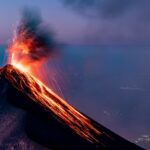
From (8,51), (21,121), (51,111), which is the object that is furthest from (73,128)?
(8,51)

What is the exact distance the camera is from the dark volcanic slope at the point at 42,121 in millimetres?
32719

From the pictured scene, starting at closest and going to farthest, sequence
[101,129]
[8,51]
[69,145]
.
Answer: [69,145] < [101,129] < [8,51]

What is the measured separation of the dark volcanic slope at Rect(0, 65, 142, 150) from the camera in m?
32.7

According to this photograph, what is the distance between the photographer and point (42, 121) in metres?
35.4

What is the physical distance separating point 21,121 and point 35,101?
4.94m

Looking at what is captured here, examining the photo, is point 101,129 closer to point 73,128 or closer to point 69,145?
point 73,128

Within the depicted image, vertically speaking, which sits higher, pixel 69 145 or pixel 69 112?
pixel 69 145

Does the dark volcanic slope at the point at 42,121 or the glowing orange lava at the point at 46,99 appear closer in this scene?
the dark volcanic slope at the point at 42,121

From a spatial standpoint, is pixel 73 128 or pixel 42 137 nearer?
pixel 42 137

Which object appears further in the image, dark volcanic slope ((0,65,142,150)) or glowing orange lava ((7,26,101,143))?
glowing orange lava ((7,26,101,143))

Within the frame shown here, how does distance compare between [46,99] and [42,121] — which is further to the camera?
[46,99]

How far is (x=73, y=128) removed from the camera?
36.7 meters

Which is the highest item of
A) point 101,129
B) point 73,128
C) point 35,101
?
point 35,101

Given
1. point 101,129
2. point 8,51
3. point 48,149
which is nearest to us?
point 48,149
